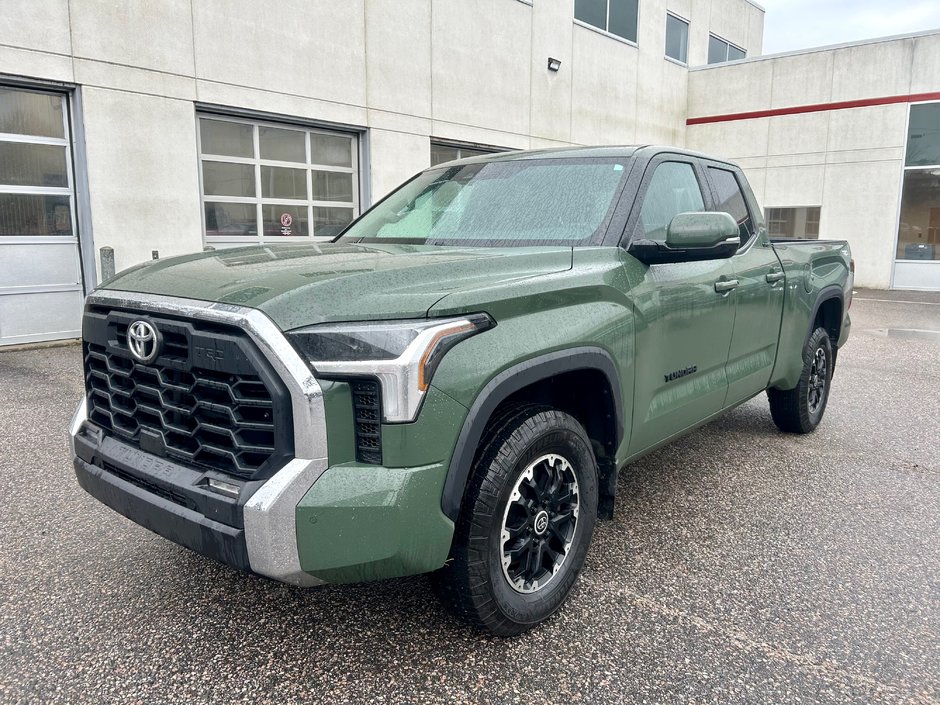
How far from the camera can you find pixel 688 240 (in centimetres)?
289

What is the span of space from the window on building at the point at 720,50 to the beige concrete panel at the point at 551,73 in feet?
27.0

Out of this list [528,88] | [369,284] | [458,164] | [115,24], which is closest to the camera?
[369,284]

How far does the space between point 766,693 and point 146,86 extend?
9.19 metres

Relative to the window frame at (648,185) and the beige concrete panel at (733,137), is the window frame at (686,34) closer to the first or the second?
the beige concrete panel at (733,137)

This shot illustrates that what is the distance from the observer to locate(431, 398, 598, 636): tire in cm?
227

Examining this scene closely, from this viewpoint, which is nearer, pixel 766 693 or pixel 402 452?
pixel 402 452

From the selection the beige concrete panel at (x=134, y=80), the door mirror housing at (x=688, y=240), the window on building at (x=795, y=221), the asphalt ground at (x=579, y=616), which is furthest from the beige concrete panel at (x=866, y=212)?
the door mirror housing at (x=688, y=240)

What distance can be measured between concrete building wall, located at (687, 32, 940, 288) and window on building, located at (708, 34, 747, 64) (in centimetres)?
231

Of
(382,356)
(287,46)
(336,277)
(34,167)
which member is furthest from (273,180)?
(382,356)

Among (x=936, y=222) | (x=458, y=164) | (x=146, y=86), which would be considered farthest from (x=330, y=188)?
(x=936, y=222)

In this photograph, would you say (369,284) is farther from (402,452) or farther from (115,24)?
(115,24)

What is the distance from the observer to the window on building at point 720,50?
20.9m

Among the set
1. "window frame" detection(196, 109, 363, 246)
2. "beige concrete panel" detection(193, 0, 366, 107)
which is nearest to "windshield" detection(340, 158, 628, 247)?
"window frame" detection(196, 109, 363, 246)

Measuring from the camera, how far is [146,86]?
8695mm
